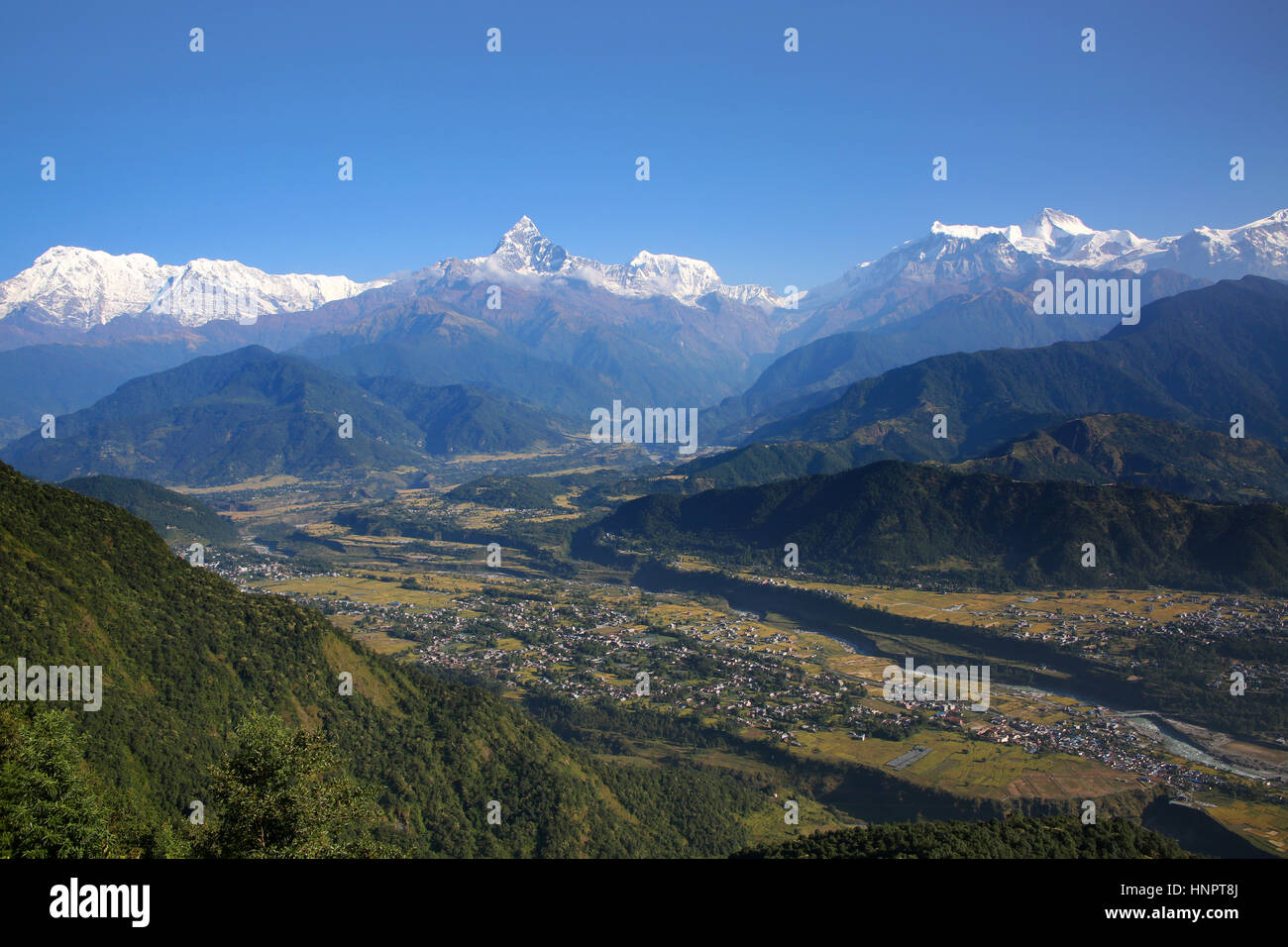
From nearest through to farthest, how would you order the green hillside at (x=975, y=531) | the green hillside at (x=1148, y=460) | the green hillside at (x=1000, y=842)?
1. the green hillside at (x=1000, y=842)
2. the green hillside at (x=975, y=531)
3. the green hillside at (x=1148, y=460)

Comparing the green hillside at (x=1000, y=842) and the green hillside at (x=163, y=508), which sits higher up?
the green hillside at (x=163, y=508)

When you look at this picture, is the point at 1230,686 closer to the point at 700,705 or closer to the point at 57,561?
the point at 700,705

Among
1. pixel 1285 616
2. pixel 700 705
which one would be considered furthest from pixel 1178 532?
pixel 700 705

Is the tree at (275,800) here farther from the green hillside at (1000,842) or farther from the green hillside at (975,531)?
the green hillside at (975,531)

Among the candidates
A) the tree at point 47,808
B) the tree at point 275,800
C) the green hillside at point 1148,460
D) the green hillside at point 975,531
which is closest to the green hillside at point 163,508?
the green hillside at point 975,531

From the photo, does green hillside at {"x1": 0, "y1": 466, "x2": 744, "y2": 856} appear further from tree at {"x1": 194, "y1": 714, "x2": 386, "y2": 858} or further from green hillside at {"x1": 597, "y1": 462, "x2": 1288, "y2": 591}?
green hillside at {"x1": 597, "y1": 462, "x2": 1288, "y2": 591}

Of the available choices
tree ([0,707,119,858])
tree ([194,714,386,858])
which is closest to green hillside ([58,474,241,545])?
tree ([0,707,119,858])

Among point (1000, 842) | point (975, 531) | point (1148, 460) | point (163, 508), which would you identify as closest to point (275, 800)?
point (1000, 842)

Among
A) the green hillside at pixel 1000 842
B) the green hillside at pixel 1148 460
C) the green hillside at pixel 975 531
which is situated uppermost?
the green hillside at pixel 1148 460

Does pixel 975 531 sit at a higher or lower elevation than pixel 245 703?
higher

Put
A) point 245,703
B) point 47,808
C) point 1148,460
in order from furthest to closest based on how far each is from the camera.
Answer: point 1148,460 → point 245,703 → point 47,808

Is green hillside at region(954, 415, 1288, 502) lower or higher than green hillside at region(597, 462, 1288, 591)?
higher

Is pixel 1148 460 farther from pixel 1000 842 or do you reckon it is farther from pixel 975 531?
pixel 1000 842
